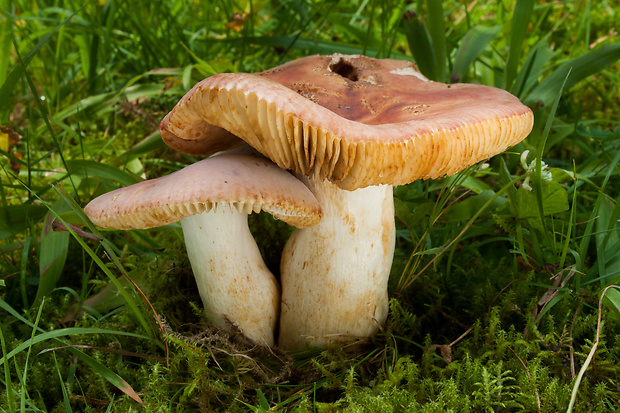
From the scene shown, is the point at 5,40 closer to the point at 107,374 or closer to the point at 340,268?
the point at 107,374

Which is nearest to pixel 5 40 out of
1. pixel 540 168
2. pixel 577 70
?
pixel 540 168

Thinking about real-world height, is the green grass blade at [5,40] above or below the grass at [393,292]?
above

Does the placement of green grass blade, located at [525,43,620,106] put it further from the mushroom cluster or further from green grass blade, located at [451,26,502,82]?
the mushroom cluster

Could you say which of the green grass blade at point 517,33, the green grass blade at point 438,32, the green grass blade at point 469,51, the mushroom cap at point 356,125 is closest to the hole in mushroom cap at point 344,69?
the mushroom cap at point 356,125

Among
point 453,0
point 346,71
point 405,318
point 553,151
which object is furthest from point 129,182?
point 453,0

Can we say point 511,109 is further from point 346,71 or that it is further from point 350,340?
point 350,340

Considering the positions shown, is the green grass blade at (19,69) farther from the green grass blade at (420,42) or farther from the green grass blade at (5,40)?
the green grass blade at (420,42)
